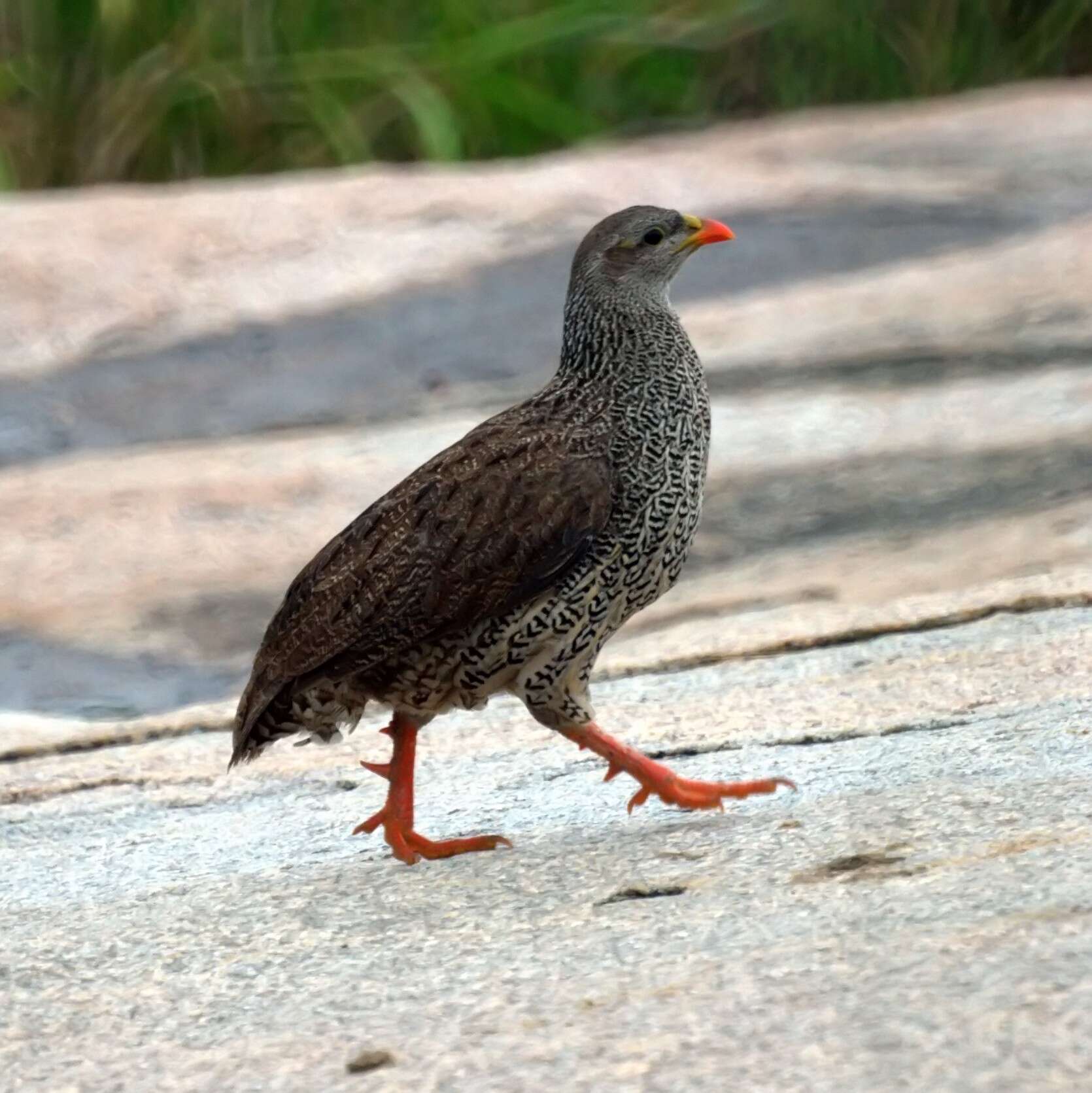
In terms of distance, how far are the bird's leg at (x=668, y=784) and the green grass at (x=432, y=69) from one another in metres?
7.27

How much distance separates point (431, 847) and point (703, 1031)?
57.1 inches

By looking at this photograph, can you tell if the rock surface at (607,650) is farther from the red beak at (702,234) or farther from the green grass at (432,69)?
the red beak at (702,234)

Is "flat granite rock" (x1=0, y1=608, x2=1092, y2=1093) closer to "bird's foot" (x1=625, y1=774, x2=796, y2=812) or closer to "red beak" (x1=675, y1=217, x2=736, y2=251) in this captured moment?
"bird's foot" (x1=625, y1=774, x2=796, y2=812)

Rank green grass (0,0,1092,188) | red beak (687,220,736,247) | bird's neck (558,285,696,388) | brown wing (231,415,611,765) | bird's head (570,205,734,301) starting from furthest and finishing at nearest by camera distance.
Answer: green grass (0,0,1092,188) < red beak (687,220,736,247) < bird's head (570,205,734,301) < bird's neck (558,285,696,388) < brown wing (231,415,611,765)

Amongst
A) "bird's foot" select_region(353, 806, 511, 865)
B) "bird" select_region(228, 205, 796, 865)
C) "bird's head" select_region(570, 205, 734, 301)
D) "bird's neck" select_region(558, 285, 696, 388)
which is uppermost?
"bird's head" select_region(570, 205, 734, 301)

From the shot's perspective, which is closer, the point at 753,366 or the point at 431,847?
the point at 431,847

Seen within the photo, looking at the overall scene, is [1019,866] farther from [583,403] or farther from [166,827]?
[166,827]

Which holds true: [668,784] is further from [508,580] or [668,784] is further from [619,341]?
[619,341]

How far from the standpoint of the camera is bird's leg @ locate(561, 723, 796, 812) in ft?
14.4

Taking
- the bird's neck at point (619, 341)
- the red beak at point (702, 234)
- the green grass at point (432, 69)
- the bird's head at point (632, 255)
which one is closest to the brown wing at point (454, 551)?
the bird's neck at point (619, 341)

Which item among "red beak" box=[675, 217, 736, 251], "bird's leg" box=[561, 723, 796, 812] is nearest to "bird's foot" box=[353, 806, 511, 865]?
"bird's leg" box=[561, 723, 796, 812]

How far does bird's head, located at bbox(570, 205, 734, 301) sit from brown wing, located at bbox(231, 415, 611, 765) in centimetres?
46

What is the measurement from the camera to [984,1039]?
2.84 m

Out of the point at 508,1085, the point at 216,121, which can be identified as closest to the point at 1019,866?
the point at 508,1085
